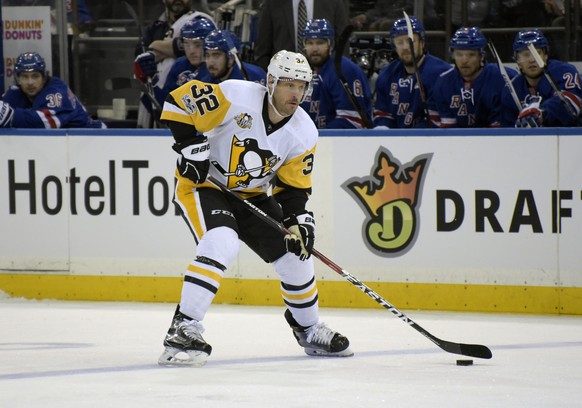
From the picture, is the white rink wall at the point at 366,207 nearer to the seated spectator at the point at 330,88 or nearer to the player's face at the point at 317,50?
the seated spectator at the point at 330,88

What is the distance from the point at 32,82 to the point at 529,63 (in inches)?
101

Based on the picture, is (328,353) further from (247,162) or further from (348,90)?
(348,90)

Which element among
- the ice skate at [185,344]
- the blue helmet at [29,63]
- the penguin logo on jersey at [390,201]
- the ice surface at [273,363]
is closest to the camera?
the ice surface at [273,363]

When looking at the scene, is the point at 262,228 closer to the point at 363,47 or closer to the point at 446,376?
the point at 446,376

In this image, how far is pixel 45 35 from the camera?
22.2ft

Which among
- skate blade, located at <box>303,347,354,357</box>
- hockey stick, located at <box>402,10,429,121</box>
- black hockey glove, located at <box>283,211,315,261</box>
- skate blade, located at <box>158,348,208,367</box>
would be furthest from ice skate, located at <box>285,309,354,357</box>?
hockey stick, located at <box>402,10,429,121</box>

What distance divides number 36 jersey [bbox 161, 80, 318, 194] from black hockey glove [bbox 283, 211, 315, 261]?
183mm

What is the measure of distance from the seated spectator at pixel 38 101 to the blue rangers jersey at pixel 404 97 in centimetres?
159

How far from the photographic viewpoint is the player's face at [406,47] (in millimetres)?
6020

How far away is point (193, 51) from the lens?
251 inches

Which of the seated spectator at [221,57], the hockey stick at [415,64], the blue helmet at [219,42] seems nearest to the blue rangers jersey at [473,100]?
the hockey stick at [415,64]

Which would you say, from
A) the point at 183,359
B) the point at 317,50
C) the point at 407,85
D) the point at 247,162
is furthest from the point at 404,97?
the point at 183,359

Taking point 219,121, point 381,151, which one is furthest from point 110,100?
point 219,121

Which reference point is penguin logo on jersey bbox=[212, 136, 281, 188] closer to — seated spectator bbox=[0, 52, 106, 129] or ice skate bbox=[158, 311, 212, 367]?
ice skate bbox=[158, 311, 212, 367]
